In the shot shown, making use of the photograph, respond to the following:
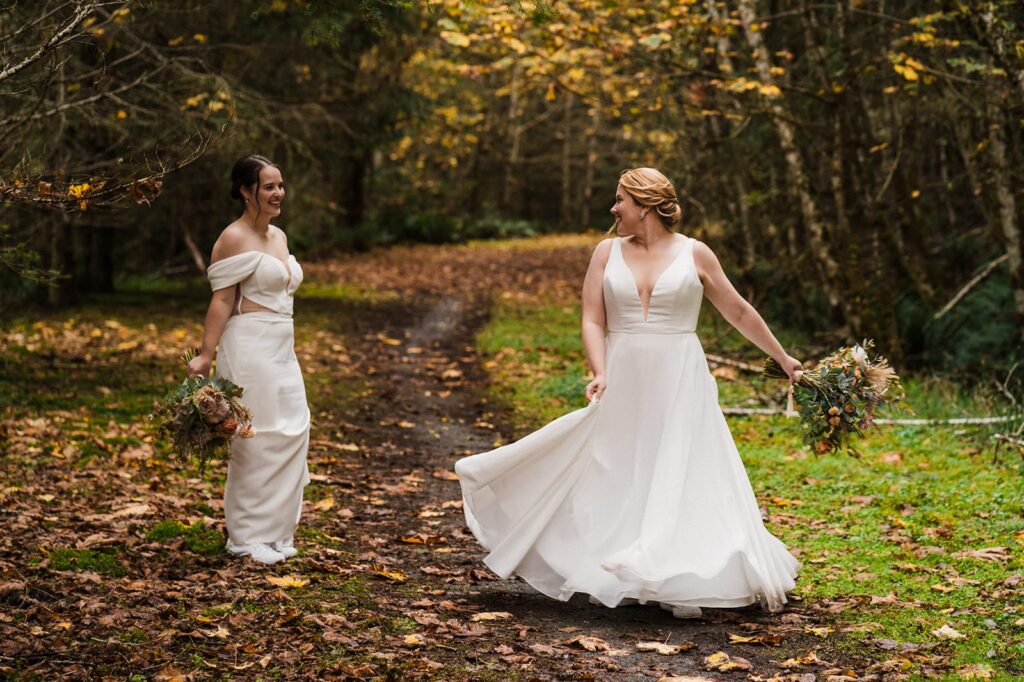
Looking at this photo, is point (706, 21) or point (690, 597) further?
point (706, 21)

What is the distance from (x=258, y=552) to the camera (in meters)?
6.35

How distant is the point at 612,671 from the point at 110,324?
13.0 meters

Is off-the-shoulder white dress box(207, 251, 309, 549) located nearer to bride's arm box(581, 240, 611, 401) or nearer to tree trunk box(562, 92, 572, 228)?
bride's arm box(581, 240, 611, 401)

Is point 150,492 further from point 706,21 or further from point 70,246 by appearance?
point 70,246

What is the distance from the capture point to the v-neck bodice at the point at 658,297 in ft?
19.1

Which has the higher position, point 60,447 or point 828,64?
point 828,64

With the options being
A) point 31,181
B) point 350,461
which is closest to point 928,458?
point 350,461

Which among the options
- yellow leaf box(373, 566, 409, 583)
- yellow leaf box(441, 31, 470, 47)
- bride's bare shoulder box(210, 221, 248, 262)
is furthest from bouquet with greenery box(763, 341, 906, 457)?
yellow leaf box(441, 31, 470, 47)

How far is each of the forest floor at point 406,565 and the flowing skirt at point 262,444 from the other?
28cm

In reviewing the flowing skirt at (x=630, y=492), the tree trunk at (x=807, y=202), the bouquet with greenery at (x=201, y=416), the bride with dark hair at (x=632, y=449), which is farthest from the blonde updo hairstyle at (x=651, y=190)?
the tree trunk at (x=807, y=202)

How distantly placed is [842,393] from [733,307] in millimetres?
779

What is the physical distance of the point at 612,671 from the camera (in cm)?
480

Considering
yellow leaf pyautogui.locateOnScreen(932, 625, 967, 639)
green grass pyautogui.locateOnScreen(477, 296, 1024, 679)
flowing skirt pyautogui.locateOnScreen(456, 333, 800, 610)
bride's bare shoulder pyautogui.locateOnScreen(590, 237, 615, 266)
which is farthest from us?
bride's bare shoulder pyautogui.locateOnScreen(590, 237, 615, 266)

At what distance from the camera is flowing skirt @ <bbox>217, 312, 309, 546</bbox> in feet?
21.1
